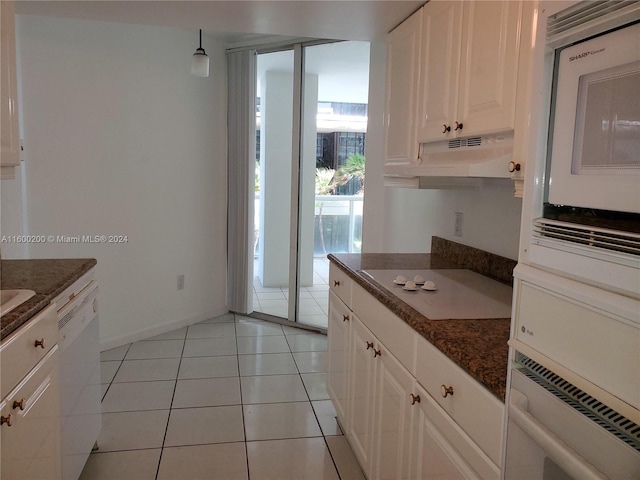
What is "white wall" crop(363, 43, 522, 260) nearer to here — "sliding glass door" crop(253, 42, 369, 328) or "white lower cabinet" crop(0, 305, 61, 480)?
"sliding glass door" crop(253, 42, 369, 328)

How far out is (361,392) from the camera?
83.4 inches

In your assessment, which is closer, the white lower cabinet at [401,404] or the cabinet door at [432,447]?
the white lower cabinet at [401,404]

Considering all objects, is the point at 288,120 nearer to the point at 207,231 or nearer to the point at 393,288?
the point at 207,231

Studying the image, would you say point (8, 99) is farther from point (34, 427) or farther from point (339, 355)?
point (339, 355)

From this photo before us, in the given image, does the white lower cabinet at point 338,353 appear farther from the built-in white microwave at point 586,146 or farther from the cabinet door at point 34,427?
the built-in white microwave at point 586,146

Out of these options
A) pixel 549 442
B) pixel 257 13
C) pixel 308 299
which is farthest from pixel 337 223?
pixel 549 442

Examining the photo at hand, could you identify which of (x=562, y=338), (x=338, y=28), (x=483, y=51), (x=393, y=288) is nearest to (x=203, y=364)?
(x=393, y=288)

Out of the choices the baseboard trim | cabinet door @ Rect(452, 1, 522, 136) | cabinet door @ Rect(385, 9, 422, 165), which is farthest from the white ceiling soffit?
the baseboard trim

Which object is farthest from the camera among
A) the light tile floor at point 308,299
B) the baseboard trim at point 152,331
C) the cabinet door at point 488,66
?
the light tile floor at point 308,299

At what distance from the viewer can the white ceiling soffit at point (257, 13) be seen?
2350mm

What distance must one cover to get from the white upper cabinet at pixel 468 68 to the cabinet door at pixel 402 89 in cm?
8

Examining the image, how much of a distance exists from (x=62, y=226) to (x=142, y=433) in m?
1.57

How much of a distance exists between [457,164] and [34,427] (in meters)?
1.64

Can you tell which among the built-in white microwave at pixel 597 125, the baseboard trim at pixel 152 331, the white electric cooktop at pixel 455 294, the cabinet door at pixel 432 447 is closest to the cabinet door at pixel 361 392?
the white electric cooktop at pixel 455 294
